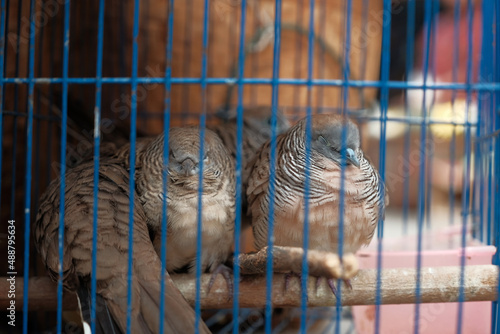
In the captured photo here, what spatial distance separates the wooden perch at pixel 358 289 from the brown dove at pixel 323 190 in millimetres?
187

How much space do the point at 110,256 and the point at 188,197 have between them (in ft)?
1.41

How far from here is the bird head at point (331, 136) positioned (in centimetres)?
193

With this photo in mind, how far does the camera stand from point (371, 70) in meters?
3.95

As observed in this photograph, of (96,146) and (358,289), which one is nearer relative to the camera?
(96,146)

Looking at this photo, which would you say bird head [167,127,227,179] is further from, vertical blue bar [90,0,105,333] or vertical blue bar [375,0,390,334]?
Answer: vertical blue bar [375,0,390,334]

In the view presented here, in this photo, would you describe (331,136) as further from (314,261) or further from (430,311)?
(430,311)

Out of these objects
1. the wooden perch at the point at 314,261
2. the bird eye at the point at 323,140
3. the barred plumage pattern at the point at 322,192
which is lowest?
the wooden perch at the point at 314,261

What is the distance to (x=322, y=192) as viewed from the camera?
6.43 feet

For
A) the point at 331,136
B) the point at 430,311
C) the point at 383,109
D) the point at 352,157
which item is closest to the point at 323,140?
the point at 331,136

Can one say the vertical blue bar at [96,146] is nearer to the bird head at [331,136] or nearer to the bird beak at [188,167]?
the bird beak at [188,167]

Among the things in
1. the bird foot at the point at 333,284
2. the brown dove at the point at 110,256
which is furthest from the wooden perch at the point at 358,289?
the brown dove at the point at 110,256

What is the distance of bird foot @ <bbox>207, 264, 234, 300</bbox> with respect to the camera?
2.01m

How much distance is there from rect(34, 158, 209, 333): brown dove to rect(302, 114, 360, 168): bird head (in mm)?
732

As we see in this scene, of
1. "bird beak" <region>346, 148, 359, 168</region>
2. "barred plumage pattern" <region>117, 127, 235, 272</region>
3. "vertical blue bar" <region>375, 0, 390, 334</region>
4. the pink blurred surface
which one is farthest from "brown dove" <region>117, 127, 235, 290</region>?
the pink blurred surface
